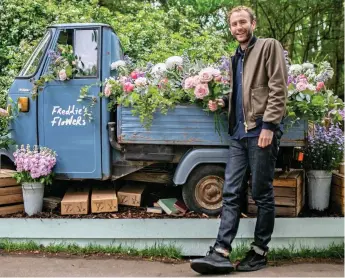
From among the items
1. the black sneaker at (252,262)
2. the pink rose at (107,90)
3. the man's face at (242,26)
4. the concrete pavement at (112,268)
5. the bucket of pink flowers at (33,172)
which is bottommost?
the concrete pavement at (112,268)

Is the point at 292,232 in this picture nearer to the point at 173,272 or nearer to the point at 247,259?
the point at 247,259

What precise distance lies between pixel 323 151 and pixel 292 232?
1.05 meters

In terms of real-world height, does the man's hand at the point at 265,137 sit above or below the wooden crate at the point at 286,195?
above

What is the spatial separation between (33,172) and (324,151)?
3.08 meters

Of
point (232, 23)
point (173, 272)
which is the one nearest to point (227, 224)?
point (173, 272)

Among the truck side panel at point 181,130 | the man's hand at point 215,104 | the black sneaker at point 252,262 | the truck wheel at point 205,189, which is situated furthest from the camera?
the truck wheel at point 205,189

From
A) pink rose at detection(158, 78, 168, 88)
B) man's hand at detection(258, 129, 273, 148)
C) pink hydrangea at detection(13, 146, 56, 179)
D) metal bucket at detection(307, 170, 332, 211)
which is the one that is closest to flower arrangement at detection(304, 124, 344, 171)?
metal bucket at detection(307, 170, 332, 211)

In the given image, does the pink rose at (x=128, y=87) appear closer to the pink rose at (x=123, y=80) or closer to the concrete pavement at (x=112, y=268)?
the pink rose at (x=123, y=80)

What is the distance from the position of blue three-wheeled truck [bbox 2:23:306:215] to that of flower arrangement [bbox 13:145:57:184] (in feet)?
0.38

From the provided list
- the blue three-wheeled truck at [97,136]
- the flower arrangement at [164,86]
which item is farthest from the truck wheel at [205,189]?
the flower arrangement at [164,86]

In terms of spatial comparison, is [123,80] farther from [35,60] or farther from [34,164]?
[34,164]

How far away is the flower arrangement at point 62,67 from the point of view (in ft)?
16.7

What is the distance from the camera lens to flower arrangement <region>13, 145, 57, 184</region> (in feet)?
16.3

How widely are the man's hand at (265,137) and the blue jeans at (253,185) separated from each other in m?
0.07
